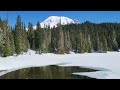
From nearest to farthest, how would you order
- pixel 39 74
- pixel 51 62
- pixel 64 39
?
pixel 39 74
pixel 51 62
pixel 64 39

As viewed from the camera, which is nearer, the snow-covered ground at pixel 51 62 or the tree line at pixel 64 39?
the snow-covered ground at pixel 51 62

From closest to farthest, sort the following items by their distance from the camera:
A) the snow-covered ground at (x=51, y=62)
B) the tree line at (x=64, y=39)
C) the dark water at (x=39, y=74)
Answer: the dark water at (x=39, y=74) → the snow-covered ground at (x=51, y=62) → the tree line at (x=64, y=39)

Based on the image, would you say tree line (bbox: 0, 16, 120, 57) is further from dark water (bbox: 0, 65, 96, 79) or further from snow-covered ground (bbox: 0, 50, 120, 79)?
dark water (bbox: 0, 65, 96, 79)

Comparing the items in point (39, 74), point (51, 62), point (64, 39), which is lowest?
point (39, 74)

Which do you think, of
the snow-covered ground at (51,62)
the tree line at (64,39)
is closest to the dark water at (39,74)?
the snow-covered ground at (51,62)

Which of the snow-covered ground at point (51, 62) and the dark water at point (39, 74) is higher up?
the snow-covered ground at point (51, 62)

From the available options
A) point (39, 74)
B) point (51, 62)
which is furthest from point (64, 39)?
point (39, 74)

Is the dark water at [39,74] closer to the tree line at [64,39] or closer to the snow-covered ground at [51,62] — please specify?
the snow-covered ground at [51,62]

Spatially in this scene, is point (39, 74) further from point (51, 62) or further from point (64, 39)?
point (64, 39)

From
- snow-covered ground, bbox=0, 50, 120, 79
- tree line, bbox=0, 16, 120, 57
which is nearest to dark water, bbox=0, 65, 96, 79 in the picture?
snow-covered ground, bbox=0, 50, 120, 79
